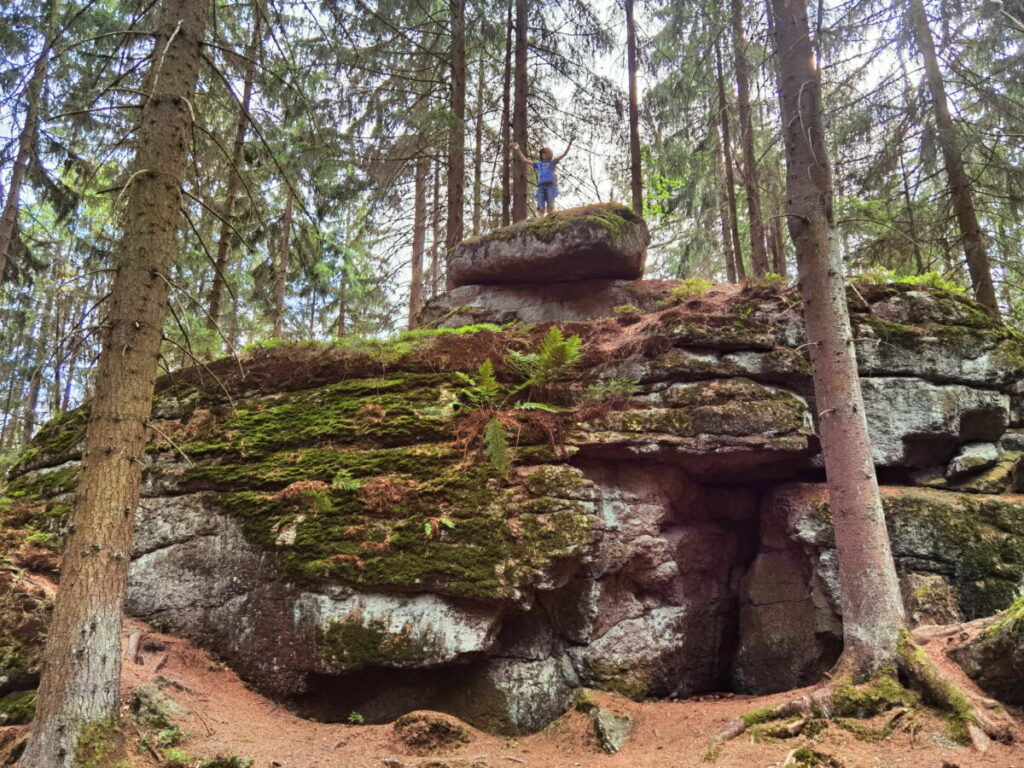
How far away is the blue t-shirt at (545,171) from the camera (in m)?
12.1

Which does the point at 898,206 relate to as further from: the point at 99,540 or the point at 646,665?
the point at 99,540

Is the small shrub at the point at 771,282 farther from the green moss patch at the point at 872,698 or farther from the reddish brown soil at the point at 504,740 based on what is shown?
the green moss patch at the point at 872,698

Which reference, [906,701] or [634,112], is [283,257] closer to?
[634,112]

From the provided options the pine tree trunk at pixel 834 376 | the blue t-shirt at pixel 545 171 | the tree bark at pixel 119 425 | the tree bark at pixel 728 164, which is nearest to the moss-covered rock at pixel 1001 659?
the pine tree trunk at pixel 834 376

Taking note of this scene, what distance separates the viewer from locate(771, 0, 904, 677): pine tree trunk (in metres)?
5.42

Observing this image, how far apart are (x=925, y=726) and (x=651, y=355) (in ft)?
15.9

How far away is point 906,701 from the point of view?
15.9 ft

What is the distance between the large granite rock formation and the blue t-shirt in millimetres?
4759

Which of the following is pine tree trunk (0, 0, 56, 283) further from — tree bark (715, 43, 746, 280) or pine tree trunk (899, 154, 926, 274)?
pine tree trunk (899, 154, 926, 274)

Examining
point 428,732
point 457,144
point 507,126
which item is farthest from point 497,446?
point 507,126

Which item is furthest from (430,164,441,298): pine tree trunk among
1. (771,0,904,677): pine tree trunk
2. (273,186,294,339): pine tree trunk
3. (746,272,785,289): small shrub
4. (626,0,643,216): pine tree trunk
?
(771,0,904,677): pine tree trunk

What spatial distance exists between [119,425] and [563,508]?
14.3ft

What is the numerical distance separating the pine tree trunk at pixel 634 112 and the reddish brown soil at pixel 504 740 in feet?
35.5

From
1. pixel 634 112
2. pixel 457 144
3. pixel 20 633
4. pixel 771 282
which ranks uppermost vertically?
pixel 634 112
